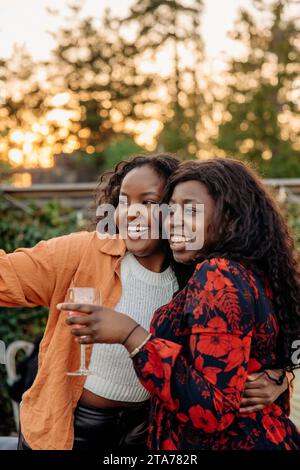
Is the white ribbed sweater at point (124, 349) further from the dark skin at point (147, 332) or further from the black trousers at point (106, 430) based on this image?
the dark skin at point (147, 332)

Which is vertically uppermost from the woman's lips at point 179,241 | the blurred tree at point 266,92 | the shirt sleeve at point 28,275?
the blurred tree at point 266,92

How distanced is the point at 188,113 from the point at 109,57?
5071mm

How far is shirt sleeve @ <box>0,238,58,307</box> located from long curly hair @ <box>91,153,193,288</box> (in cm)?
40

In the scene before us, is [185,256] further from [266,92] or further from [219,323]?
[266,92]

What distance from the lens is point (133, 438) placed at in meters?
2.02

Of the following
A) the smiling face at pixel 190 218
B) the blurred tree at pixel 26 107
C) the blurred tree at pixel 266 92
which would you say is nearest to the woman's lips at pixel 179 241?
the smiling face at pixel 190 218

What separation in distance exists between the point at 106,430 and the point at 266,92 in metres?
15.9

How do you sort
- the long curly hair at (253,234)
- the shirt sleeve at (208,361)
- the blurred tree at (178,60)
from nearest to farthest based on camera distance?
1. the shirt sleeve at (208,361)
2. the long curly hair at (253,234)
3. the blurred tree at (178,60)

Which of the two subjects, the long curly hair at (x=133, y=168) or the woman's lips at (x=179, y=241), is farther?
the long curly hair at (x=133, y=168)

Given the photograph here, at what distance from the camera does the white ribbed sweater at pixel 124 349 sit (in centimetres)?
197

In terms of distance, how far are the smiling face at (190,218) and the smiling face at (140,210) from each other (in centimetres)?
25

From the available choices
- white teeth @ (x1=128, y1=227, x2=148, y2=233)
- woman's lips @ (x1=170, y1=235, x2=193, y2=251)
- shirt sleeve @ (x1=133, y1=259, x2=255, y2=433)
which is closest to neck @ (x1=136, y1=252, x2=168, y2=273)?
white teeth @ (x1=128, y1=227, x2=148, y2=233)

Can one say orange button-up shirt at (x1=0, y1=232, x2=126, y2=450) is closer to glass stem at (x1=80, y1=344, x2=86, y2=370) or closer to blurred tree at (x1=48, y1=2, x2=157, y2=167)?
glass stem at (x1=80, y1=344, x2=86, y2=370)
